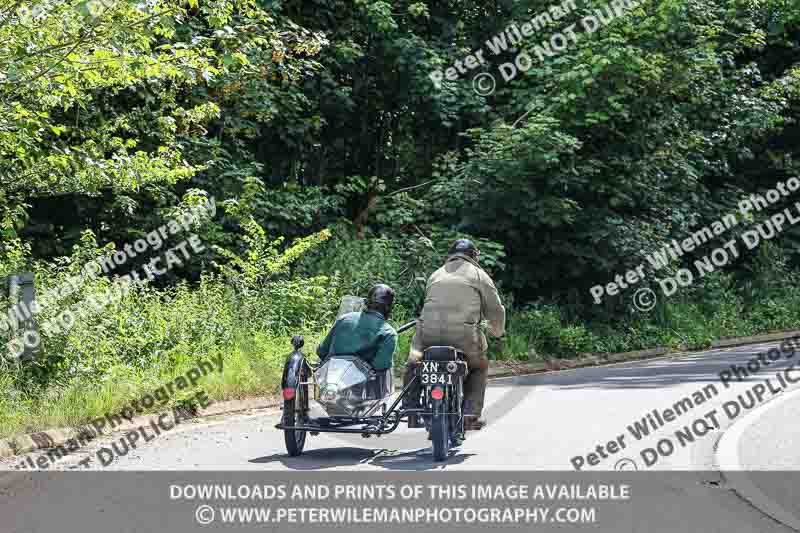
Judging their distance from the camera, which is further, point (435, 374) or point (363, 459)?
point (363, 459)

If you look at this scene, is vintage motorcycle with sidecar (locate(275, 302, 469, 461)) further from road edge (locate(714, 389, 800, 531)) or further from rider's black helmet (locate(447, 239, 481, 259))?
road edge (locate(714, 389, 800, 531))

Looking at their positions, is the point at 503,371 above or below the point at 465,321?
below

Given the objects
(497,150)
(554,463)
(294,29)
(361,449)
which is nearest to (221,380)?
(361,449)

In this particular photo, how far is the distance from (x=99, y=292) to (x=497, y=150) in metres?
10.5

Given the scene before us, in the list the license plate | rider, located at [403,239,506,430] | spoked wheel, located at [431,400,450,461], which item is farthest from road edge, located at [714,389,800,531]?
the license plate

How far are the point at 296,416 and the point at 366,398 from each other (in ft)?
2.22

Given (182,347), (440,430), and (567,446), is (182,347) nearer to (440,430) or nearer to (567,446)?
(440,430)

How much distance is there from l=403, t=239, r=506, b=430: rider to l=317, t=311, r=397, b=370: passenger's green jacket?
0.25 meters

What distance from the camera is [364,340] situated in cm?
1030

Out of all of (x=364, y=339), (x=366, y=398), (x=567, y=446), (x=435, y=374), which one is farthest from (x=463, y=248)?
(x=567, y=446)

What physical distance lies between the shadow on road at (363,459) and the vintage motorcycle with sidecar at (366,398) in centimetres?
13
